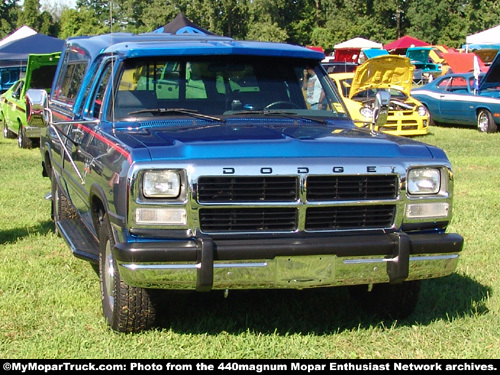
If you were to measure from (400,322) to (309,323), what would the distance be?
0.61m

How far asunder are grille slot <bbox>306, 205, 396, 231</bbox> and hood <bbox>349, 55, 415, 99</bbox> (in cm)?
1163

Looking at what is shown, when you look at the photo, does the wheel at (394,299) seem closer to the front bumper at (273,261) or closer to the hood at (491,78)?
the front bumper at (273,261)

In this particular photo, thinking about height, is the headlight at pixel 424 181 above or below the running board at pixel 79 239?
above

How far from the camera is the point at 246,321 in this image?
16.6ft

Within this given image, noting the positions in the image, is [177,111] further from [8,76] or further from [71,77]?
[8,76]

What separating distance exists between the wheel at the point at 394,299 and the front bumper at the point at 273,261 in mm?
534

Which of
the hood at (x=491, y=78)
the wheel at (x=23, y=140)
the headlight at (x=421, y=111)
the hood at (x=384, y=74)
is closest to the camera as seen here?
the wheel at (x=23, y=140)

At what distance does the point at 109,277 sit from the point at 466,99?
15724 millimetres

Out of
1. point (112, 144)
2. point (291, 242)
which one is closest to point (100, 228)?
point (112, 144)

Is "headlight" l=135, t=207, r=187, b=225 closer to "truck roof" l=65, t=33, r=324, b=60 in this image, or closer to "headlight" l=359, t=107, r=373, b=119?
"truck roof" l=65, t=33, r=324, b=60

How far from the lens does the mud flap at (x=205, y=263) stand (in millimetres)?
4207

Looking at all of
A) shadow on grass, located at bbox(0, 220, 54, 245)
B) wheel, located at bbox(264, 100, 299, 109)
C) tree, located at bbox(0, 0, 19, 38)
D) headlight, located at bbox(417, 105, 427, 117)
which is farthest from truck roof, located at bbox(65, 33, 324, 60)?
tree, located at bbox(0, 0, 19, 38)

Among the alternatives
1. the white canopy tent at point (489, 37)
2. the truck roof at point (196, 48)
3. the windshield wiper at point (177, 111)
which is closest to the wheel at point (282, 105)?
the truck roof at point (196, 48)

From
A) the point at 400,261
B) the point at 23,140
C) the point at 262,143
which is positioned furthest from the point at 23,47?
the point at 400,261
